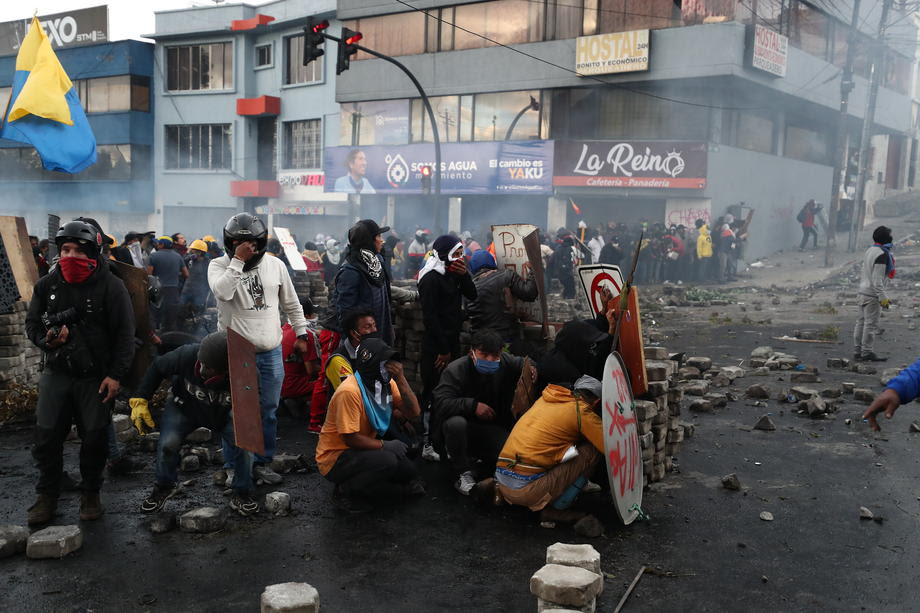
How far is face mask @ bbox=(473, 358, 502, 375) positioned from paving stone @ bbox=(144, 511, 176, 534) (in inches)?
92.8

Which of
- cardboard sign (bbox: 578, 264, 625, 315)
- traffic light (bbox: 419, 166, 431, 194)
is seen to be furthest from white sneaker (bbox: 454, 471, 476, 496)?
traffic light (bbox: 419, 166, 431, 194)

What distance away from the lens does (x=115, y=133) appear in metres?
42.4

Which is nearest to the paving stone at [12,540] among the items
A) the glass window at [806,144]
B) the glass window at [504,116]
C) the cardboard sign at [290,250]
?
the cardboard sign at [290,250]

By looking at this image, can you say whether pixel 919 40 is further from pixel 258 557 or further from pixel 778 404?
pixel 258 557

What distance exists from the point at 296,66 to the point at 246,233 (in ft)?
115

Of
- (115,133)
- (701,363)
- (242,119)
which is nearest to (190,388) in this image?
(701,363)

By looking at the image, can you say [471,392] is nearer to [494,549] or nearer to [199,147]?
[494,549]

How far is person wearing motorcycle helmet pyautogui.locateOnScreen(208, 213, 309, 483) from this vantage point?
544 centimetres

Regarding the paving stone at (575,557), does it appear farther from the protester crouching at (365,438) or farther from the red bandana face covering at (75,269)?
the red bandana face covering at (75,269)

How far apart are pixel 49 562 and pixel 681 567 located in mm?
3642

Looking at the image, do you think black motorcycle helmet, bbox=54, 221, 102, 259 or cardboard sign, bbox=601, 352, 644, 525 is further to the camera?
black motorcycle helmet, bbox=54, 221, 102, 259

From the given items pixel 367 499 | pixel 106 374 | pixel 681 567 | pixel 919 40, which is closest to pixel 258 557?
pixel 367 499

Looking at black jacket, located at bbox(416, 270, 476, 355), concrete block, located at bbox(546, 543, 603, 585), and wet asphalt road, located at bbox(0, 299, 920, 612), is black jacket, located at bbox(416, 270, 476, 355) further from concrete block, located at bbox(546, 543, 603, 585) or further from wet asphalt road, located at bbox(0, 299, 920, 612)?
concrete block, located at bbox(546, 543, 603, 585)

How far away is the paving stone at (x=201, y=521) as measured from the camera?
510 centimetres
